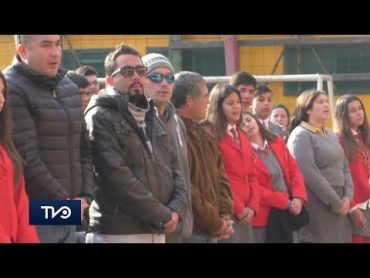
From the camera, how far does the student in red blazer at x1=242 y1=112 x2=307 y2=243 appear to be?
6863mm

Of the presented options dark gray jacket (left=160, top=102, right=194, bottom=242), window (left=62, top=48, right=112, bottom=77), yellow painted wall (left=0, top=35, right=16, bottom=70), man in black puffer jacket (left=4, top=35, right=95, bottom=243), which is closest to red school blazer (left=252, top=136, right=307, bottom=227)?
dark gray jacket (left=160, top=102, right=194, bottom=242)

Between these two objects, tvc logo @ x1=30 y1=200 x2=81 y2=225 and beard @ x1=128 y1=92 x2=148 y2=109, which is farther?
beard @ x1=128 y1=92 x2=148 y2=109

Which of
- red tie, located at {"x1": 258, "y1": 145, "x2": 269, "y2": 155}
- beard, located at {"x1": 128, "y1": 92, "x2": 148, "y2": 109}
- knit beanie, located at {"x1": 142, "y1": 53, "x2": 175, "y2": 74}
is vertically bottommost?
red tie, located at {"x1": 258, "y1": 145, "x2": 269, "y2": 155}

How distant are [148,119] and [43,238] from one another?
0.95 metres

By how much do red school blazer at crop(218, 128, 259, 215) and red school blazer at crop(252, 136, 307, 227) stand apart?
0.22 m

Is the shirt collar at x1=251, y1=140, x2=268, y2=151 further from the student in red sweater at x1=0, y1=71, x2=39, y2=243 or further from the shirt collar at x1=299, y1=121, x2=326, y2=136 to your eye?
the student in red sweater at x1=0, y1=71, x2=39, y2=243

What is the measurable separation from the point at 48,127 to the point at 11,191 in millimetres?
429

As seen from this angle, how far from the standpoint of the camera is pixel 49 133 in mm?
4980

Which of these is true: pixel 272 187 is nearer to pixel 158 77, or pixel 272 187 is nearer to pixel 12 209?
pixel 158 77

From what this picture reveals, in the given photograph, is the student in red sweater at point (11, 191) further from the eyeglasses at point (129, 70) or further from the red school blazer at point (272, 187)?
the red school blazer at point (272, 187)

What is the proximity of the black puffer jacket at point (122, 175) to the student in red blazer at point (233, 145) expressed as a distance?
120 cm

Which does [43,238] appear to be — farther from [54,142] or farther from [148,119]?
[148,119]

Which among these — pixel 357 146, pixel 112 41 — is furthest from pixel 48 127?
pixel 112 41

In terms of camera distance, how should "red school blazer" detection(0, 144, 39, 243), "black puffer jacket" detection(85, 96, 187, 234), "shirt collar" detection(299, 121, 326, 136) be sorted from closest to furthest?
"red school blazer" detection(0, 144, 39, 243) < "black puffer jacket" detection(85, 96, 187, 234) < "shirt collar" detection(299, 121, 326, 136)
